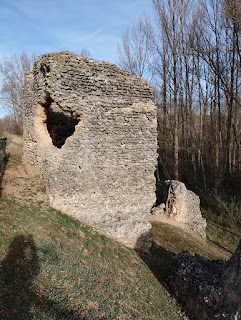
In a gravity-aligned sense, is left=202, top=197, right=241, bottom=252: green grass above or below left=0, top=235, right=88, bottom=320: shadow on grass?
below

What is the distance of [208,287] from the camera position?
5.99 m

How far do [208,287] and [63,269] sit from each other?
3.92m

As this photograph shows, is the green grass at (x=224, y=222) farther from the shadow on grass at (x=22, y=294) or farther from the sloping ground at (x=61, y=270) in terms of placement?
the shadow on grass at (x=22, y=294)

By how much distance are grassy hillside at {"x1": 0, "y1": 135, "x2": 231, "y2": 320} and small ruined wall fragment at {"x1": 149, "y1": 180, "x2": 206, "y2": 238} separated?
14.1ft

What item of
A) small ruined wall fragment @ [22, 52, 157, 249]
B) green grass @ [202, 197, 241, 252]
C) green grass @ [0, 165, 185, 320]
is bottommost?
green grass @ [202, 197, 241, 252]

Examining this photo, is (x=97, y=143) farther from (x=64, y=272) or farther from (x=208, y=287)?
(x=208, y=287)

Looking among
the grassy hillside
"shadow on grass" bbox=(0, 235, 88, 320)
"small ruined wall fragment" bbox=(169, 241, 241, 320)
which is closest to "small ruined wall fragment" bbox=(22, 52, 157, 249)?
the grassy hillside

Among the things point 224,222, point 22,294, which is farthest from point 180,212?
point 22,294

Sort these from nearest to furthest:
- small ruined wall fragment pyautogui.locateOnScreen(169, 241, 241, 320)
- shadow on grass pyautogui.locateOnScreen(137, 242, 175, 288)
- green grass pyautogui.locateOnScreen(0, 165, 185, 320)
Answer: green grass pyautogui.locateOnScreen(0, 165, 185, 320), small ruined wall fragment pyautogui.locateOnScreen(169, 241, 241, 320), shadow on grass pyautogui.locateOnScreen(137, 242, 175, 288)

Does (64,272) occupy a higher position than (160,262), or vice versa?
(64,272)

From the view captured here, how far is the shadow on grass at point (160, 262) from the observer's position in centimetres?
752

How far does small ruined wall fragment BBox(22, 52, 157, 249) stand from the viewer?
7.29m

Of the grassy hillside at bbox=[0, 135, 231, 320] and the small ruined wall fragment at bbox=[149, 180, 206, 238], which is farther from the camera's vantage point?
the small ruined wall fragment at bbox=[149, 180, 206, 238]

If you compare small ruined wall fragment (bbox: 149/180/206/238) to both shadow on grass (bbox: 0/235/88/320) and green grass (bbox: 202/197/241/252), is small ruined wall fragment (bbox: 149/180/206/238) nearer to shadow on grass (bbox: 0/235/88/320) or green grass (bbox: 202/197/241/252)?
green grass (bbox: 202/197/241/252)
